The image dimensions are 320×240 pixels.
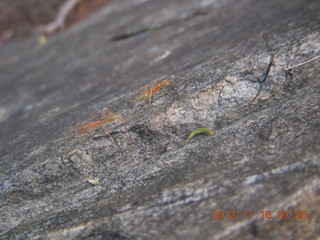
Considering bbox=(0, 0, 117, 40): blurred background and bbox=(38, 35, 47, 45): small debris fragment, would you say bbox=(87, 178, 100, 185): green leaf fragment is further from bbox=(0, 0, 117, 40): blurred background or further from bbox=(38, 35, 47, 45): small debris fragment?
bbox=(0, 0, 117, 40): blurred background

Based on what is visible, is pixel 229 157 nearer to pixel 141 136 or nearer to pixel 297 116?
pixel 297 116

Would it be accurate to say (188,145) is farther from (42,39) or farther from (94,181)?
(42,39)

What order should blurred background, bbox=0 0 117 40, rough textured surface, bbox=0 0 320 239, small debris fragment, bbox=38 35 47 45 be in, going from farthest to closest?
blurred background, bbox=0 0 117 40 < small debris fragment, bbox=38 35 47 45 < rough textured surface, bbox=0 0 320 239

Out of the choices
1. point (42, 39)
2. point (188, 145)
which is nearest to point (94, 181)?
point (188, 145)

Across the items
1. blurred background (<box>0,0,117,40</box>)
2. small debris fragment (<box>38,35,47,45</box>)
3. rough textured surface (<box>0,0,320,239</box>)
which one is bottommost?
rough textured surface (<box>0,0,320,239</box>)

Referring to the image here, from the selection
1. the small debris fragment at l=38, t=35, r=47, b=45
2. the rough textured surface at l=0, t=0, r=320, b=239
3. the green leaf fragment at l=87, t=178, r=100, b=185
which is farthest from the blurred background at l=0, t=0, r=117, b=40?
the green leaf fragment at l=87, t=178, r=100, b=185

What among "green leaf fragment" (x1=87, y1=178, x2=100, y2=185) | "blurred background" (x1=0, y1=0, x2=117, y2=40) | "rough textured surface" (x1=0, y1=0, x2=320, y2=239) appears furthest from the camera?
"blurred background" (x1=0, y1=0, x2=117, y2=40)

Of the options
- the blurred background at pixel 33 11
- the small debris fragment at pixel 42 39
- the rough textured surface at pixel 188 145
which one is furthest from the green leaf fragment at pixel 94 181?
the blurred background at pixel 33 11

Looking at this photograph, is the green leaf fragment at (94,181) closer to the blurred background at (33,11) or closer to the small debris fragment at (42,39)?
the small debris fragment at (42,39)
